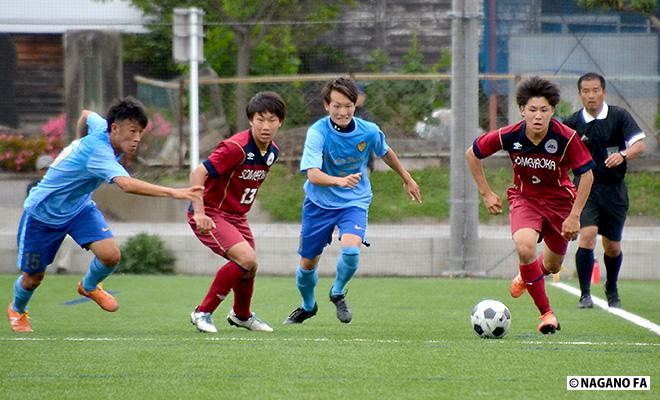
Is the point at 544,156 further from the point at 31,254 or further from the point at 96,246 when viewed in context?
the point at 31,254

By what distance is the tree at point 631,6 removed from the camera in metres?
13.6

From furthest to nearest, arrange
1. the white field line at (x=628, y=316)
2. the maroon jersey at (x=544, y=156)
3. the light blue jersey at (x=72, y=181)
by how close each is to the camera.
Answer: the white field line at (x=628, y=316)
the maroon jersey at (x=544, y=156)
the light blue jersey at (x=72, y=181)

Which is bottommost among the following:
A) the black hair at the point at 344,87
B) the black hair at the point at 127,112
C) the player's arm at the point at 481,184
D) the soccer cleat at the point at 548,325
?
the soccer cleat at the point at 548,325

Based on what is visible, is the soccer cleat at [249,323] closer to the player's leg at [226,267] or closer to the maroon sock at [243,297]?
the maroon sock at [243,297]

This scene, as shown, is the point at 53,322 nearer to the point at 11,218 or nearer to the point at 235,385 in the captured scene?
the point at 235,385

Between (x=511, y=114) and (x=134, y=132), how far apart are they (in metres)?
7.16

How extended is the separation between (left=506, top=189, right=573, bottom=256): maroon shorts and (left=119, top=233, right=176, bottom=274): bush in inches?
264

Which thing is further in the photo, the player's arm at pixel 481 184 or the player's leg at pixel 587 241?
the player's leg at pixel 587 241

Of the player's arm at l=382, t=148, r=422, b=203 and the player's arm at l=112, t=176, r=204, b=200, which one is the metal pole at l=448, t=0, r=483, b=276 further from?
the player's arm at l=112, t=176, r=204, b=200

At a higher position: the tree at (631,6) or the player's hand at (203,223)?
the tree at (631,6)

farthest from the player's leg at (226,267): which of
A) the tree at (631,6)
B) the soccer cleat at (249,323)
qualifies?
the tree at (631,6)

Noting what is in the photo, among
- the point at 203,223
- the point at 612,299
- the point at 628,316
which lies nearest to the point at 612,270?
the point at 612,299

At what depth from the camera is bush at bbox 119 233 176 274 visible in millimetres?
13875

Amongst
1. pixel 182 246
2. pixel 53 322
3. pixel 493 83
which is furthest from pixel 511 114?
pixel 53 322
